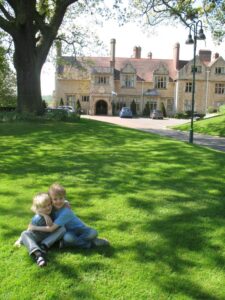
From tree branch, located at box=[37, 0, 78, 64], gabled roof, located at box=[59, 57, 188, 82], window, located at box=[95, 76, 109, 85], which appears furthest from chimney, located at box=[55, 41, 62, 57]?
gabled roof, located at box=[59, 57, 188, 82]

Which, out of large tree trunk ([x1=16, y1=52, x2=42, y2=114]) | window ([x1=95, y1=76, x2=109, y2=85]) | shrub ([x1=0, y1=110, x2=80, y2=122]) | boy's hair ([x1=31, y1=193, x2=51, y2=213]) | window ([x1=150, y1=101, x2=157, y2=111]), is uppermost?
window ([x1=95, y1=76, x2=109, y2=85])

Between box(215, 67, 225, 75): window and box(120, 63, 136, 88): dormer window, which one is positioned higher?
box(215, 67, 225, 75): window

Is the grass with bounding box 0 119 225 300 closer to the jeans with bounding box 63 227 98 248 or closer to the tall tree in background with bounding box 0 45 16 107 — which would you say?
the jeans with bounding box 63 227 98 248

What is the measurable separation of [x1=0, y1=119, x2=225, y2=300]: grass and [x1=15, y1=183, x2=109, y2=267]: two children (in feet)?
0.49

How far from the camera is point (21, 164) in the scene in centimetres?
1059

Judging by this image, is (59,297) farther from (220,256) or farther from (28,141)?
(28,141)

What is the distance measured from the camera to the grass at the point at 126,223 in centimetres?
452

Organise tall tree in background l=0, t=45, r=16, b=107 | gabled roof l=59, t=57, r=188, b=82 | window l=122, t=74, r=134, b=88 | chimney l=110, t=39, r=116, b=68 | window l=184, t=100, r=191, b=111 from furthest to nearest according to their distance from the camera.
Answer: chimney l=110, t=39, r=116, b=68, gabled roof l=59, t=57, r=188, b=82, window l=122, t=74, r=134, b=88, window l=184, t=100, r=191, b=111, tall tree in background l=0, t=45, r=16, b=107

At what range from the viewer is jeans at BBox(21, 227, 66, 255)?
5.20 meters

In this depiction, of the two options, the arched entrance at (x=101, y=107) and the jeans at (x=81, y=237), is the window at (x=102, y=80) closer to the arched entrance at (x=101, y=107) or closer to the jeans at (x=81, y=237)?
the arched entrance at (x=101, y=107)

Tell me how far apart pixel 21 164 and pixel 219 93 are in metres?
64.0

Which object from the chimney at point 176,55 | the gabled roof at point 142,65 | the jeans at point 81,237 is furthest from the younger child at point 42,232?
the chimney at point 176,55

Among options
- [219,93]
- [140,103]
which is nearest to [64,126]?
[140,103]

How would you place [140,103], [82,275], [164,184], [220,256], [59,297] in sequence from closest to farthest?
[59,297]
[82,275]
[220,256]
[164,184]
[140,103]
